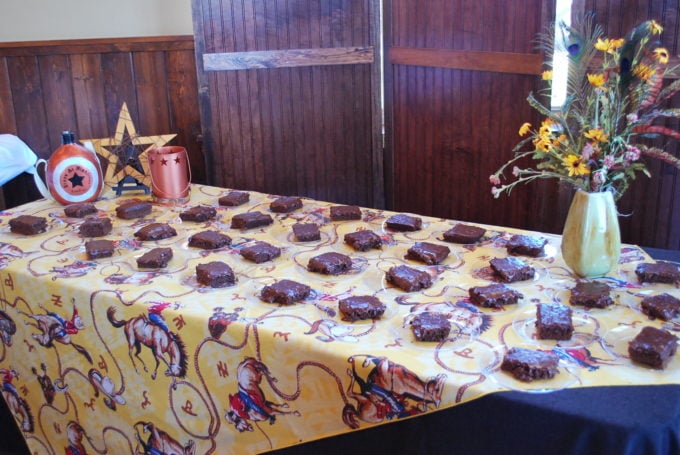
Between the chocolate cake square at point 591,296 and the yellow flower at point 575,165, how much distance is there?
249mm

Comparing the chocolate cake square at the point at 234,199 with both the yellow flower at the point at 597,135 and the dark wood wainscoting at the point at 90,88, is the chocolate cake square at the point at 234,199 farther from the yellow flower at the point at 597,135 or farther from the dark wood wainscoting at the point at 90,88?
the dark wood wainscoting at the point at 90,88

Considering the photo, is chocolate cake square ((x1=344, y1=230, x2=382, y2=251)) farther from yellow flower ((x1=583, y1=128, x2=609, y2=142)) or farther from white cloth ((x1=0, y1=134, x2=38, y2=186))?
white cloth ((x1=0, y1=134, x2=38, y2=186))

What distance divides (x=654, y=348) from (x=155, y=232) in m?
1.33

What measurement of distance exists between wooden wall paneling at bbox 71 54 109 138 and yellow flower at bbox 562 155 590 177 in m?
2.72

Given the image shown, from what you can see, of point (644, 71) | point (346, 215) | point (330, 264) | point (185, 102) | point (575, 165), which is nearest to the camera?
point (644, 71)

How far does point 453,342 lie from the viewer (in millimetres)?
1380

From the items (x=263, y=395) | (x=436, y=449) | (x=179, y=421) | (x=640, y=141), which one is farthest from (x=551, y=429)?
(x=640, y=141)

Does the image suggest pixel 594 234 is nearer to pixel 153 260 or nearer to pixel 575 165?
pixel 575 165

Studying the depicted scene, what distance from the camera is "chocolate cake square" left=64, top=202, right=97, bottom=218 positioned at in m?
2.26

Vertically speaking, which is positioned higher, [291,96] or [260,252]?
[291,96]

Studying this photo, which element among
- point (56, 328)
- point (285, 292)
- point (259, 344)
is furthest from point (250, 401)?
point (56, 328)

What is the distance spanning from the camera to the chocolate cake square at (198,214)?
85.8 inches

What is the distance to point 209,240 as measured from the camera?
1.95 metres

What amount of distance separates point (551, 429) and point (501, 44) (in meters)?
2.23
